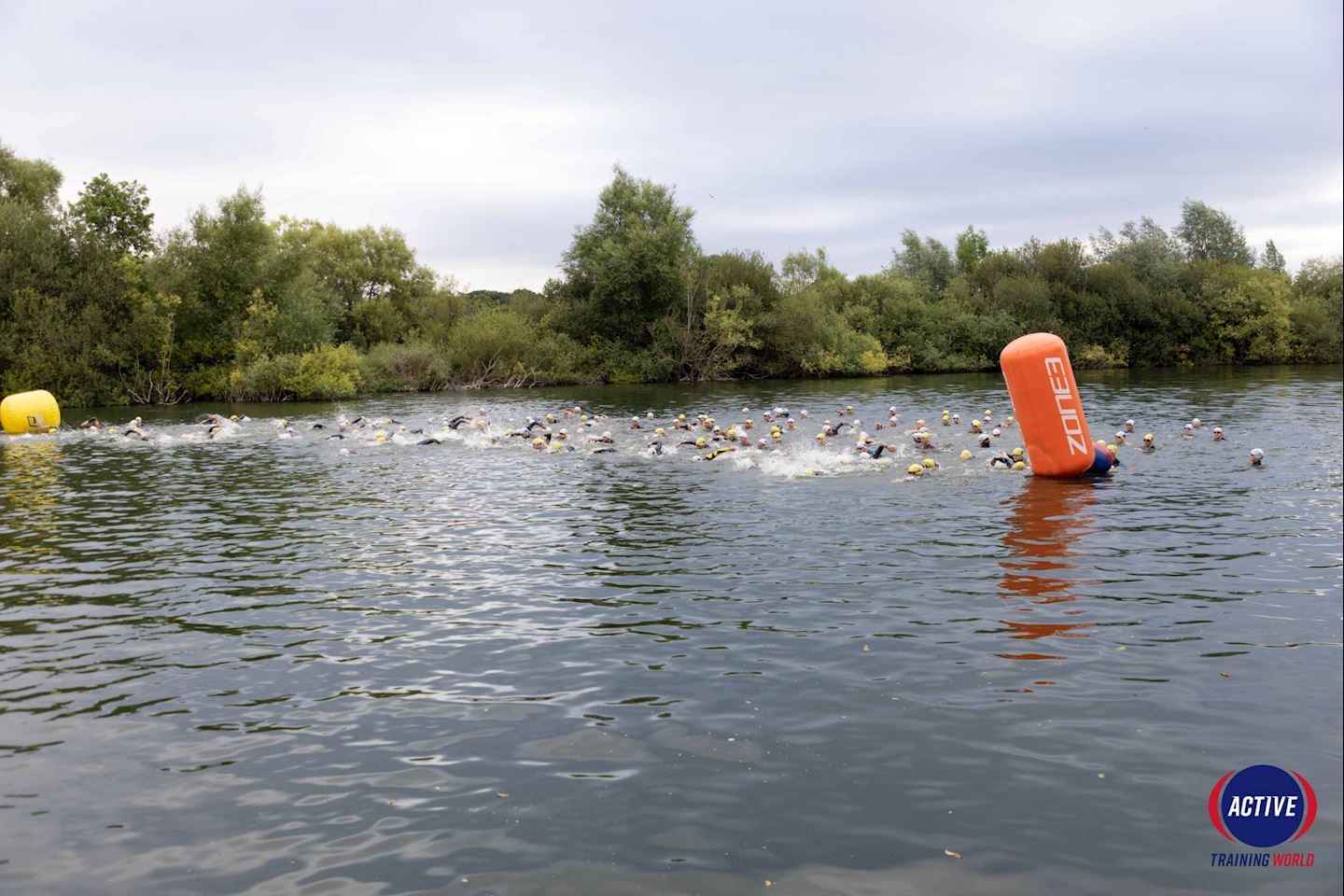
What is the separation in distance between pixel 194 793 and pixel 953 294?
9021cm

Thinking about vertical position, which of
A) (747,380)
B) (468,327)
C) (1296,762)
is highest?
(468,327)

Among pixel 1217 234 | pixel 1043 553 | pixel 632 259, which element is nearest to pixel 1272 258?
pixel 1217 234

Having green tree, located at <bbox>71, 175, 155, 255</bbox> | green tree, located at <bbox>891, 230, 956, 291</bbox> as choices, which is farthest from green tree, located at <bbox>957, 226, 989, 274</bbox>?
green tree, located at <bbox>71, 175, 155, 255</bbox>

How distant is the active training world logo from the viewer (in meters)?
5.93

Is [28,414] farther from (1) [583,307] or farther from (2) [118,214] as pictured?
(1) [583,307]

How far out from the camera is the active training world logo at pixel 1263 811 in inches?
233

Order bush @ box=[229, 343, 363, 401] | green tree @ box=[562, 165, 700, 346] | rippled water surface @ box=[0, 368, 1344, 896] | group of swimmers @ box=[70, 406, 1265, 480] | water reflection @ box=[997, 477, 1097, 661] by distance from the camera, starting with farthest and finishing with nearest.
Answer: green tree @ box=[562, 165, 700, 346] < bush @ box=[229, 343, 363, 401] < group of swimmers @ box=[70, 406, 1265, 480] < water reflection @ box=[997, 477, 1097, 661] < rippled water surface @ box=[0, 368, 1344, 896]

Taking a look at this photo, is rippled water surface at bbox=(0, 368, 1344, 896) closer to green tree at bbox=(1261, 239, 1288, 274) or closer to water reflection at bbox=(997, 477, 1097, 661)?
water reflection at bbox=(997, 477, 1097, 661)

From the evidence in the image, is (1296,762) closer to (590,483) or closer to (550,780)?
(550,780)

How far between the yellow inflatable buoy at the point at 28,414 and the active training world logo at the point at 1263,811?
44173mm

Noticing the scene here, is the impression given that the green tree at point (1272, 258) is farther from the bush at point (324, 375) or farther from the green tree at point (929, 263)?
the bush at point (324, 375)

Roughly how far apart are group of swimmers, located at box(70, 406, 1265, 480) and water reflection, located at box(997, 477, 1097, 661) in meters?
3.27

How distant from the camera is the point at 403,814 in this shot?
660cm

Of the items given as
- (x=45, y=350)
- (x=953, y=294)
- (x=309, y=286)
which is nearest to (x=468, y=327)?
(x=309, y=286)
